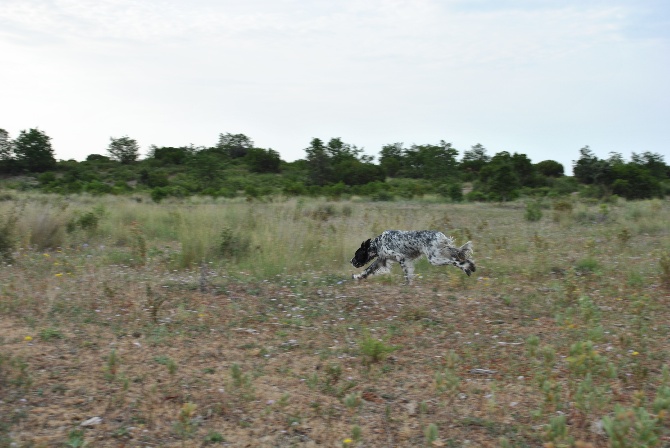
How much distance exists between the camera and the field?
172 inches

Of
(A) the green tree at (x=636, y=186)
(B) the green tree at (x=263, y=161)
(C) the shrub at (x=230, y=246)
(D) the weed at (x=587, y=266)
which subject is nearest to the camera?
(D) the weed at (x=587, y=266)

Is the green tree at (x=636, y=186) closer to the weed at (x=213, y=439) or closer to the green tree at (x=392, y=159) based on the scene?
the green tree at (x=392, y=159)

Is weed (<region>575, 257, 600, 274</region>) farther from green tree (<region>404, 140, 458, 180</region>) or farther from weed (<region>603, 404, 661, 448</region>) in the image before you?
green tree (<region>404, 140, 458, 180</region>)

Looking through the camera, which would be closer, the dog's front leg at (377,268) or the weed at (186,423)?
the weed at (186,423)

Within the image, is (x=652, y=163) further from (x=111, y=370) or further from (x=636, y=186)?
(x=111, y=370)

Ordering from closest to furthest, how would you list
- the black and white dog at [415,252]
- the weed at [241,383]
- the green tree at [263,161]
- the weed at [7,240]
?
the weed at [241,383]
the black and white dog at [415,252]
the weed at [7,240]
the green tree at [263,161]

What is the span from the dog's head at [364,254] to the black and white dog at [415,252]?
152mm

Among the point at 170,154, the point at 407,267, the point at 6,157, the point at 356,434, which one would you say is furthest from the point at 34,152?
the point at 356,434

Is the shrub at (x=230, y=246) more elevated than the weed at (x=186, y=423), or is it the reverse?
the shrub at (x=230, y=246)

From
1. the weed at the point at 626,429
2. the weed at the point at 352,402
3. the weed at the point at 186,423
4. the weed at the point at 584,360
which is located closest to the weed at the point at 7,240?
the weed at the point at 186,423

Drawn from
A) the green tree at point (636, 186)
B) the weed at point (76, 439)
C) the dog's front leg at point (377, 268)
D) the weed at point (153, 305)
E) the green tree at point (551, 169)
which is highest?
the green tree at point (551, 169)

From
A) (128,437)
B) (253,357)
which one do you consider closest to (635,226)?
(253,357)

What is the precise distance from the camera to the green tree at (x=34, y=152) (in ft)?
165

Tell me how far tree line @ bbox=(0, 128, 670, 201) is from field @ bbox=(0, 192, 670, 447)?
62.8ft
